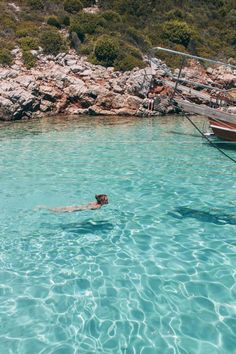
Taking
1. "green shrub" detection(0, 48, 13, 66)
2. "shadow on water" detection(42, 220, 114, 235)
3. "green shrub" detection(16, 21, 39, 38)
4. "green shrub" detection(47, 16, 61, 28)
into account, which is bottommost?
"shadow on water" detection(42, 220, 114, 235)

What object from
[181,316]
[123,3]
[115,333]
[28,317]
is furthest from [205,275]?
[123,3]

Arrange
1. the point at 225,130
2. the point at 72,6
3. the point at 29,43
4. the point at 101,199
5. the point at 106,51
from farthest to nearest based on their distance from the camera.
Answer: the point at 72,6, the point at 29,43, the point at 106,51, the point at 225,130, the point at 101,199

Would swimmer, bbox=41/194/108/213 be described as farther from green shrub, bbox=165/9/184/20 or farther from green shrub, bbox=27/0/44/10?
green shrub, bbox=165/9/184/20

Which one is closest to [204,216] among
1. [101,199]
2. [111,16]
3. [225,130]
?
[101,199]

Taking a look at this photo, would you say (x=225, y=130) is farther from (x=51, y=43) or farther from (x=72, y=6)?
(x=72, y=6)

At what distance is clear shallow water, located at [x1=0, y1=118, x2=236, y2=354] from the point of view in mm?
6160

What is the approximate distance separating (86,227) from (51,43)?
1377 inches

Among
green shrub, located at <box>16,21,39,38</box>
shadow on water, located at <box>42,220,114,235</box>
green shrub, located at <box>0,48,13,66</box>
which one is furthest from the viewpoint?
green shrub, located at <box>16,21,39,38</box>

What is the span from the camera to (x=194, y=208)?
462 inches

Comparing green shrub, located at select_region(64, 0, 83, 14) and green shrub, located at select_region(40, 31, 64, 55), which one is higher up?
green shrub, located at select_region(64, 0, 83, 14)

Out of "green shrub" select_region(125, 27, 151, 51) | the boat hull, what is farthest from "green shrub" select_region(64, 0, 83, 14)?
the boat hull

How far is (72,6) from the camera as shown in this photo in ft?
165

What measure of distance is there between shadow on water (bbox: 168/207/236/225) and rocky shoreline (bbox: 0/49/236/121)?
2181cm

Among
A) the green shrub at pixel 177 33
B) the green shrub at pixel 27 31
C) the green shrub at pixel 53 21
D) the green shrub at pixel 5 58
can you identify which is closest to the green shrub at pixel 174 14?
the green shrub at pixel 177 33
